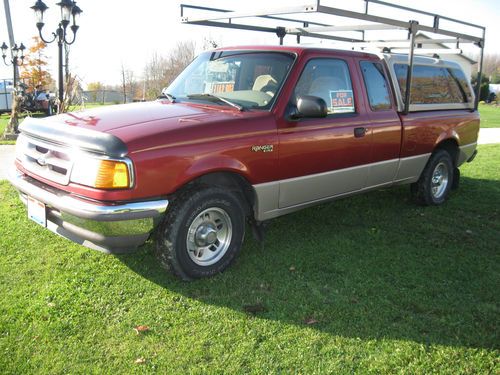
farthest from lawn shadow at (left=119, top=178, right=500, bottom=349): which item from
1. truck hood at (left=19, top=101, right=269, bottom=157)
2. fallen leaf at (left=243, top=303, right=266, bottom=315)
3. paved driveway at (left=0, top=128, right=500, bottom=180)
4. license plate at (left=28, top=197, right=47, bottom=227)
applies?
paved driveway at (left=0, top=128, right=500, bottom=180)

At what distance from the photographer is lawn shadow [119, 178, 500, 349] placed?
3.50m

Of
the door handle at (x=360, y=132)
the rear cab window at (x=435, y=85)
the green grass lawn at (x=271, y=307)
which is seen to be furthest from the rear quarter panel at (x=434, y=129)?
the green grass lawn at (x=271, y=307)

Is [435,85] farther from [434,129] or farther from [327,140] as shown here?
[327,140]

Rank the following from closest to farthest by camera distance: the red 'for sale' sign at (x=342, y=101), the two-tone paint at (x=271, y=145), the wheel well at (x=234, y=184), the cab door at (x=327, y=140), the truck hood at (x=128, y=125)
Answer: the truck hood at (x=128, y=125), the two-tone paint at (x=271, y=145), the wheel well at (x=234, y=184), the cab door at (x=327, y=140), the red 'for sale' sign at (x=342, y=101)

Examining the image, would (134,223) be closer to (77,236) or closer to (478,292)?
(77,236)

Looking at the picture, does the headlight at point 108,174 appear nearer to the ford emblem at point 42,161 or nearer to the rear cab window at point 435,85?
the ford emblem at point 42,161

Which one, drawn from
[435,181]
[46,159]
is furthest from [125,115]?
[435,181]

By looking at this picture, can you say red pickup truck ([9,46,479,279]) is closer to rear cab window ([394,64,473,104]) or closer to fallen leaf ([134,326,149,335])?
rear cab window ([394,64,473,104])

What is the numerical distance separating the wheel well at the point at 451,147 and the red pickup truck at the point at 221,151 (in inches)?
28.8

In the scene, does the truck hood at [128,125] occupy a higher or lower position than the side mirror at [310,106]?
lower

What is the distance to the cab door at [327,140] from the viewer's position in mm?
4438

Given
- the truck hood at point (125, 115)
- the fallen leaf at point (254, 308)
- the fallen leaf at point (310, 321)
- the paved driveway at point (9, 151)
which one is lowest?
the fallen leaf at point (310, 321)

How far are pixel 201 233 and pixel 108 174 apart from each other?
101 centimetres

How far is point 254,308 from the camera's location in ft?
12.0
